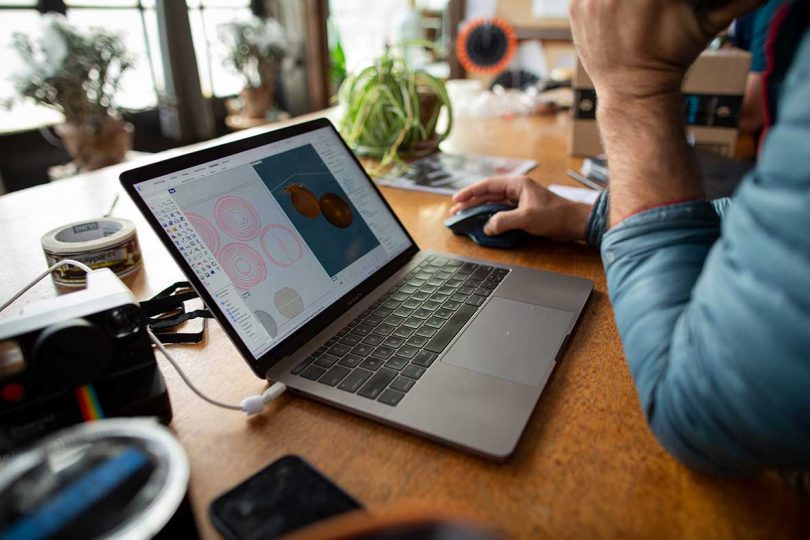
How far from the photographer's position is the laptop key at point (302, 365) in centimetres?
54

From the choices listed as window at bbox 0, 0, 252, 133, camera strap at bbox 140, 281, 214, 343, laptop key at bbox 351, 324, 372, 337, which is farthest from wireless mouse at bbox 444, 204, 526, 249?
window at bbox 0, 0, 252, 133

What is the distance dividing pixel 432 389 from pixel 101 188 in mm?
976

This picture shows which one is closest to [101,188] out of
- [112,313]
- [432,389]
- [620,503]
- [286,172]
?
[286,172]

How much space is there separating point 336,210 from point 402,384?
291 millimetres

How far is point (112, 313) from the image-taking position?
45 cm

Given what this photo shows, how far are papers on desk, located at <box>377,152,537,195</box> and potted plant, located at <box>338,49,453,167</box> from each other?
0.08 metres

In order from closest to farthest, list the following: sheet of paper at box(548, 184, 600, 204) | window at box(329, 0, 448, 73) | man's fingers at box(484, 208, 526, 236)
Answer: man's fingers at box(484, 208, 526, 236) < sheet of paper at box(548, 184, 600, 204) < window at box(329, 0, 448, 73)

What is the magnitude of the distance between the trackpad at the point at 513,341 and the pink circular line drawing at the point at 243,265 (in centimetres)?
21

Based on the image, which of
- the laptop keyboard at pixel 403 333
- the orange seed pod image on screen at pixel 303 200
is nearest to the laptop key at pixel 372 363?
the laptop keyboard at pixel 403 333

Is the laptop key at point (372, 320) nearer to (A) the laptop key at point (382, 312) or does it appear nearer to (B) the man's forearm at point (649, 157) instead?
(A) the laptop key at point (382, 312)

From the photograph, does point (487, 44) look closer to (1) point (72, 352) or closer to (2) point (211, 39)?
(2) point (211, 39)

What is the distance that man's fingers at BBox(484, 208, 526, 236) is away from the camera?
2.81 feet

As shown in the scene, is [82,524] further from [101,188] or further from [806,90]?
[101,188]

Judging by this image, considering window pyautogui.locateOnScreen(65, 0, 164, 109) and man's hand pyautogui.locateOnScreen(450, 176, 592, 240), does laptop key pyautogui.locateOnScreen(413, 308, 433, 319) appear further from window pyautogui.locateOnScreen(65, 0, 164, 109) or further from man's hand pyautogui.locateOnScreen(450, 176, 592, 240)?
window pyautogui.locateOnScreen(65, 0, 164, 109)
